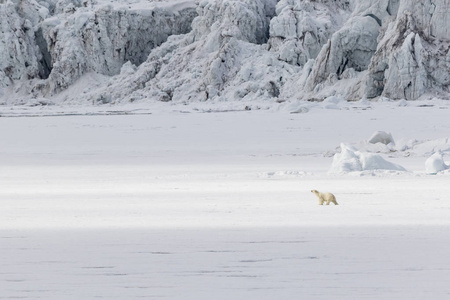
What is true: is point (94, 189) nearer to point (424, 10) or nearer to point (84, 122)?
point (84, 122)

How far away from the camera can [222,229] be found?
7699 millimetres

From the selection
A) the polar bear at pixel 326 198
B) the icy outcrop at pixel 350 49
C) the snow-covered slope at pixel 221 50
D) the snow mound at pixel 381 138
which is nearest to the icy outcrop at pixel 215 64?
the snow-covered slope at pixel 221 50

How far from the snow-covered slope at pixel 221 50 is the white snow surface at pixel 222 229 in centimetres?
2457

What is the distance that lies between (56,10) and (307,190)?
192 ft

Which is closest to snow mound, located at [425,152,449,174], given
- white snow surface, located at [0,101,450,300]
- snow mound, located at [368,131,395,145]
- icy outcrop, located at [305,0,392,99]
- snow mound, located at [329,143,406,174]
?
white snow surface, located at [0,101,450,300]

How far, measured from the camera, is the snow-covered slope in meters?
43.5

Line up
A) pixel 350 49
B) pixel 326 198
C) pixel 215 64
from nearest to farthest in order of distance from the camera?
pixel 326 198, pixel 350 49, pixel 215 64

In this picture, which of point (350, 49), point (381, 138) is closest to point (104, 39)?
point (350, 49)

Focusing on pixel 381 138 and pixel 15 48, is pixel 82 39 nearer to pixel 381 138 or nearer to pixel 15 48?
pixel 15 48

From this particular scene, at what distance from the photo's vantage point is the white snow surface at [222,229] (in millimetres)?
5488

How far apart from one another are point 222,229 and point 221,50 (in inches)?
1794

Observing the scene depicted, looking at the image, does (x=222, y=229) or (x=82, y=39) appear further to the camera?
(x=82, y=39)

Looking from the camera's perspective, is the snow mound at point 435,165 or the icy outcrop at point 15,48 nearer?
the snow mound at point 435,165

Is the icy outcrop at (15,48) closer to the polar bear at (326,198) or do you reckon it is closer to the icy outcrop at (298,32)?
the icy outcrop at (298,32)
